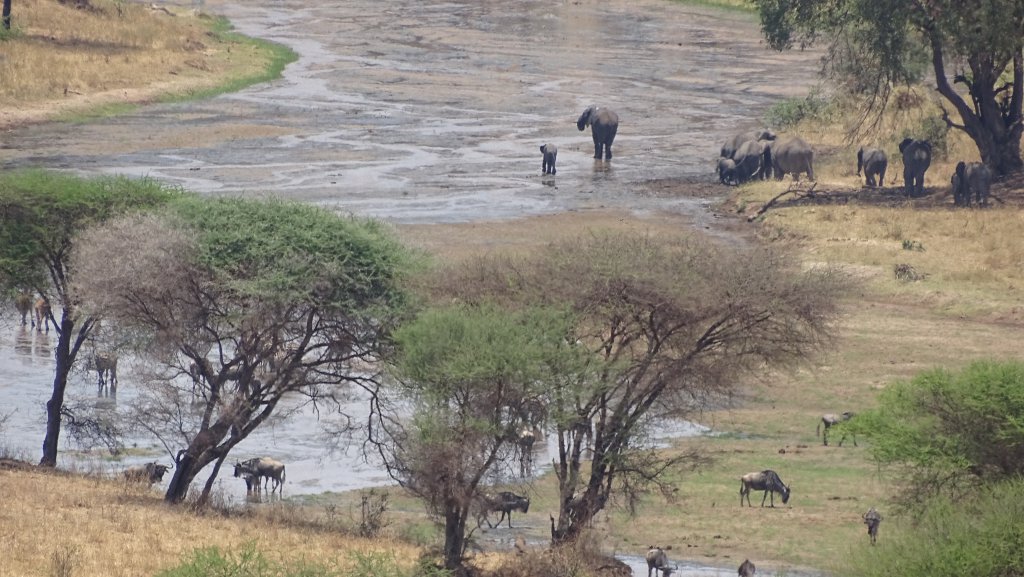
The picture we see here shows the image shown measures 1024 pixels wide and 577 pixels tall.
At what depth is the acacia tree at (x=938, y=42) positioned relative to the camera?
127ft

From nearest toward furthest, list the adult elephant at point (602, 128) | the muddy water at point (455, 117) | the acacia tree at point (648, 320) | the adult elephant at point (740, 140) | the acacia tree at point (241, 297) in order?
1. the acacia tree at point (648, 320)
2. the acacia tree at point (241, 297)
3. the muddy water at point (455, 117)
4. the adult elephant at point (740, 140)
5. the adult elephant at point (602, 128)

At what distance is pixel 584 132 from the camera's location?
56.1m

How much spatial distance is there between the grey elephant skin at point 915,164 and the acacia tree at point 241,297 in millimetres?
23784

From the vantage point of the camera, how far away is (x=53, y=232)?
23.2 metres

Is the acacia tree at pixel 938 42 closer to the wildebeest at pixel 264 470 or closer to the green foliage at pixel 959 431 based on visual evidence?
the green foliage at pixel 959 431

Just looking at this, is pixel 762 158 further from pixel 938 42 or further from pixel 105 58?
pixel 105 58

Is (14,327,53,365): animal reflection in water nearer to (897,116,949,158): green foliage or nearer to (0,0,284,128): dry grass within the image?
(0,0,284,128): dry grass

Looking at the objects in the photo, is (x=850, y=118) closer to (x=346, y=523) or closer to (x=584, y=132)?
(x=584, y=132)

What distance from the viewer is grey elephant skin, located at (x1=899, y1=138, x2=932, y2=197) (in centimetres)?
4206

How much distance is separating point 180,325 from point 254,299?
43.1 inches

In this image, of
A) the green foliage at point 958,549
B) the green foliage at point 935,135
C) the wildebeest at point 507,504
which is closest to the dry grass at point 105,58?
the green foliage at point 935,135

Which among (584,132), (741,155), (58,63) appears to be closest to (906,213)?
(741,155)

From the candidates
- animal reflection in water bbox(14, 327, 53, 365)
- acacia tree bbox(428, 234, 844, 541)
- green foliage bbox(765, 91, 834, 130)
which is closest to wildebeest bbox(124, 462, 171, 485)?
acacia tree bbox(428, 234, 844, 541)

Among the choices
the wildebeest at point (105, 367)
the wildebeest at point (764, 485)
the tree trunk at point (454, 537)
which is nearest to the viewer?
the tree trunk at point (454, 537)
